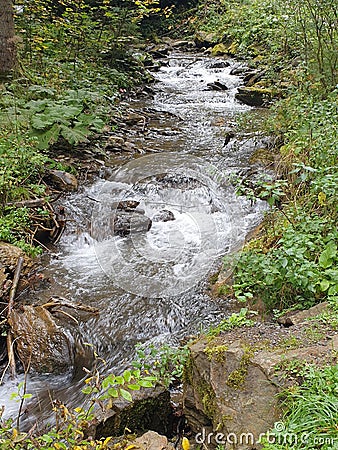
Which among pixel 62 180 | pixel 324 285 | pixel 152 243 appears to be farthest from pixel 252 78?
pixel 324 285

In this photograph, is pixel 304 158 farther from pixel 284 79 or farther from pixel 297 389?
pixel 284 79

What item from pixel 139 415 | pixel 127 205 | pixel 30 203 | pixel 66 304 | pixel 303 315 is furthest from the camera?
pixel 127 205

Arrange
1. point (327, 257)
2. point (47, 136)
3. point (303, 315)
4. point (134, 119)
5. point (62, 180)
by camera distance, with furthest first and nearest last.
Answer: point (134, 119)
point (47, 136)
point (62, 180)
point (327, 257)
point (303, 315)

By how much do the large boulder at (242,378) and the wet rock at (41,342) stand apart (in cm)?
125

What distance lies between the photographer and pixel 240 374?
2287 mm

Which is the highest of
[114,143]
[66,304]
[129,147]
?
[114,143]

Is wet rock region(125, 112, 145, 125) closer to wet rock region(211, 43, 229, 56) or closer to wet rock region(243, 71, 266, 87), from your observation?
wet rock region(243, 71, 266, 87)

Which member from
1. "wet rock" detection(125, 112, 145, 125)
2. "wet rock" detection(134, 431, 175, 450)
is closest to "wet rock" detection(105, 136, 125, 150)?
"wet rock" detection(125, 112, 145, 125)

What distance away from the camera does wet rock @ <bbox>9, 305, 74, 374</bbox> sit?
3.40 meters

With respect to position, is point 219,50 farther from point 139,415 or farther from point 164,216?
point 139,415

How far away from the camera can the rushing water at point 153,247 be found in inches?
154

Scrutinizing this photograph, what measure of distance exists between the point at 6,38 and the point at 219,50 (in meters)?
11.6

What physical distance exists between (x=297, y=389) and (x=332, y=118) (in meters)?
3.95

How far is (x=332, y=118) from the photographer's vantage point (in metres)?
5.00
